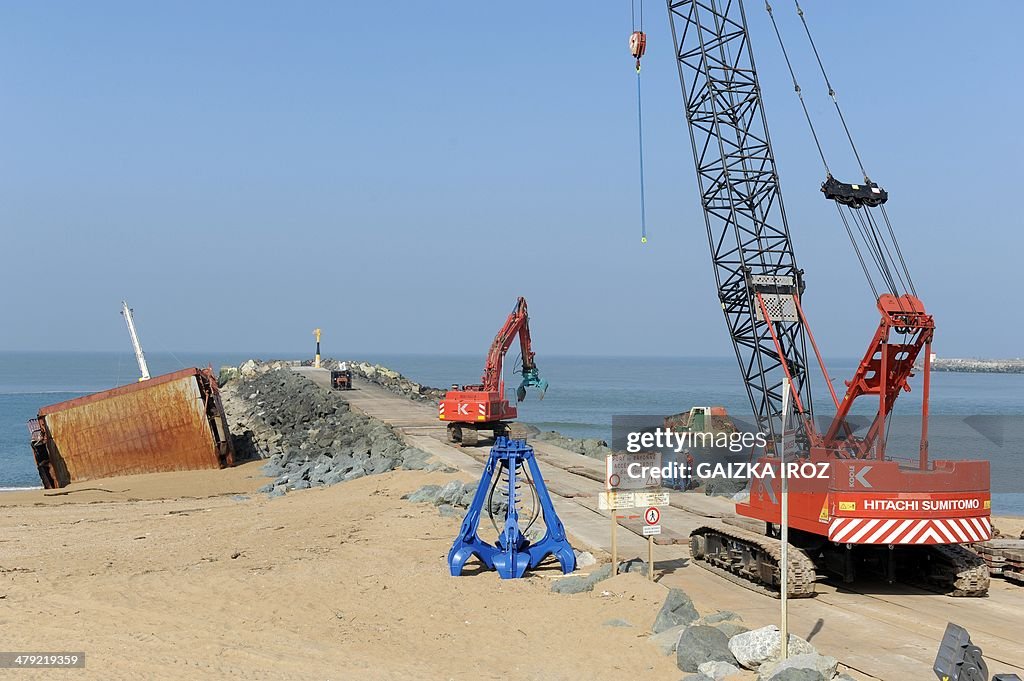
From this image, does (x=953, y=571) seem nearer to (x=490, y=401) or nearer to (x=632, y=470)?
(x=632, y=470)

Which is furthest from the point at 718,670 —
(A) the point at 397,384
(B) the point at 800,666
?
(A) the point at 397,384

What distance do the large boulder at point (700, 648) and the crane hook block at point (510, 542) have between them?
453 cm

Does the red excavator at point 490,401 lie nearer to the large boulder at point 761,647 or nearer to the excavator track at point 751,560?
the excavator track at point 751,560

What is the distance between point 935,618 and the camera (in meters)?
12.7

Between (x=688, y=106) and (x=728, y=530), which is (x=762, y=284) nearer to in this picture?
(x=688, y=106)

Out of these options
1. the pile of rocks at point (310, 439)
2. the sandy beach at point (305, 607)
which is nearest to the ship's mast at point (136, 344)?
the pile of rocks at point (310, 439)

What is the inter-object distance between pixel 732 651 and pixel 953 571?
17.7 feet

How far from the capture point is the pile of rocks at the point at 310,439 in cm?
2889

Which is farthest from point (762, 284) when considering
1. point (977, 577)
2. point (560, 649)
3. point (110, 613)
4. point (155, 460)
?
point (155, 460)

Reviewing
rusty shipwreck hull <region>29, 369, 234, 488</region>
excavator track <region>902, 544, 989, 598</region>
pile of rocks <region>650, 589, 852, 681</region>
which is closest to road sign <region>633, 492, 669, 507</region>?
pile of rocks <region>650, 589, 852, 681</region>

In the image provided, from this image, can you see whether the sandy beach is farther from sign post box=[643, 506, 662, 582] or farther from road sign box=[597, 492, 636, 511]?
road sign box=[597, 492, 636, 511]

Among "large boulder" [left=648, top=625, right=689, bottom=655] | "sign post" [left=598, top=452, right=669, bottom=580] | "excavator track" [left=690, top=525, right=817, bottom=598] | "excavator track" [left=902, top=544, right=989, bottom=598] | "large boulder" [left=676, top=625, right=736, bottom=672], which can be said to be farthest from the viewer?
"sign post" [left=598, top=452, right=669, bottom=580]

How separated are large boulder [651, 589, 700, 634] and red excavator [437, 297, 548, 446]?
67.8 feet

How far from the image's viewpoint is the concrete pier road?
1088 cm
